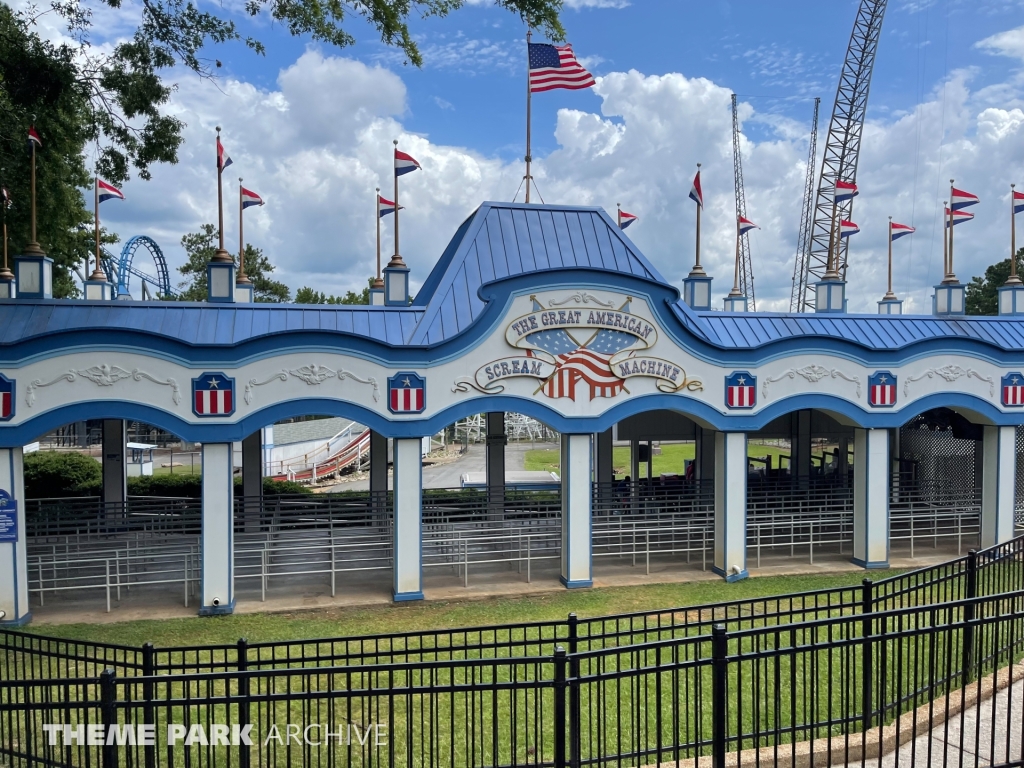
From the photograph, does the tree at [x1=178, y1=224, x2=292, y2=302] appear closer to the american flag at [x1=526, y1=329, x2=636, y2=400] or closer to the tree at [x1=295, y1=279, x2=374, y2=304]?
the tree at [x1=295, y1=279, x2=374, y2=304]

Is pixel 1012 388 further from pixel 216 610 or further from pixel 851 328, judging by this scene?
pixel 216 610

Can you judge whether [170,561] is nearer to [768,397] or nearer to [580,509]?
[580,509]

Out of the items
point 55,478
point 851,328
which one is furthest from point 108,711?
point 55,478

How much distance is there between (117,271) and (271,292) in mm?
9856

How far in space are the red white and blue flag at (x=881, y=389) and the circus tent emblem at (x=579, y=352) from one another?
418cm

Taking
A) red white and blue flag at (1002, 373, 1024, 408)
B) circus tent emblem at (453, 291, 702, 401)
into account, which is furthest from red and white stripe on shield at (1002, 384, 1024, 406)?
circus tent emblem at (453, 291, 702, 401)

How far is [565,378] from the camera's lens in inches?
568

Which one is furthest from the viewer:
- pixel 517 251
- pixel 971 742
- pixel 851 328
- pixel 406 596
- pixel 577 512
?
pixel 851 328

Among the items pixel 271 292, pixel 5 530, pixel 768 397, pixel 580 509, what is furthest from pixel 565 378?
pixel 271 292

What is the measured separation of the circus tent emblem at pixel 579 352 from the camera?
46.5 feet

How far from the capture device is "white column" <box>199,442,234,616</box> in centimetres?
1295

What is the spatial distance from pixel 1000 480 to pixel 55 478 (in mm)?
25571

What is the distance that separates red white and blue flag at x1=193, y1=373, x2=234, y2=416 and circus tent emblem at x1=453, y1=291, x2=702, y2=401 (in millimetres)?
3730

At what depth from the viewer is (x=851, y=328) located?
16.4 metres
